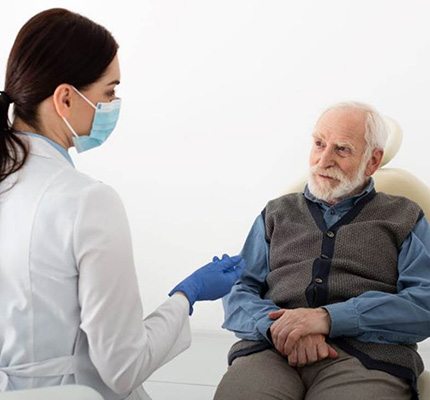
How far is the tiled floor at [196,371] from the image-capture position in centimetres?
300

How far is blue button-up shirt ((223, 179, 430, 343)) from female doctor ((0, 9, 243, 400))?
45 cm

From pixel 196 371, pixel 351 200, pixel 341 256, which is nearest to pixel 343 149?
pixel 351 200

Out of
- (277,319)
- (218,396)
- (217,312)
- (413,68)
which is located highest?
(413,68)

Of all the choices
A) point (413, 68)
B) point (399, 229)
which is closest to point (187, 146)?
point (413, 68)

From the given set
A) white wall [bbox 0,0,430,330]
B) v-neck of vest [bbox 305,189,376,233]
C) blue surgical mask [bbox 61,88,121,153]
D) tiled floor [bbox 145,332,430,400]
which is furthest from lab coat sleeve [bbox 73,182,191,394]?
white wall [bbox 0,0,430,330]

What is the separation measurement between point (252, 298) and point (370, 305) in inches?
12.1

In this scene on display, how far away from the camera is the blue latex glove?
5.71 ft

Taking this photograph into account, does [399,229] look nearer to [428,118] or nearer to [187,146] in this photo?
[428,118]

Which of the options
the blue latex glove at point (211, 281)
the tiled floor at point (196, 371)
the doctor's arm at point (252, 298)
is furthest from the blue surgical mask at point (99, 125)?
the tiled floor at point (196, 371)

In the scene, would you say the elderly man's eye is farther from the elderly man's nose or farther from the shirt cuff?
the shirt cuff

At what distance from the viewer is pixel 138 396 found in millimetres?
1723

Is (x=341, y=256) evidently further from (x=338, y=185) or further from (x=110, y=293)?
(x=110, y=293)

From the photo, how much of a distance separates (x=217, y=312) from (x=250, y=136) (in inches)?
33.0

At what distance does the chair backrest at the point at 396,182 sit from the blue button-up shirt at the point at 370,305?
4.3 inches
